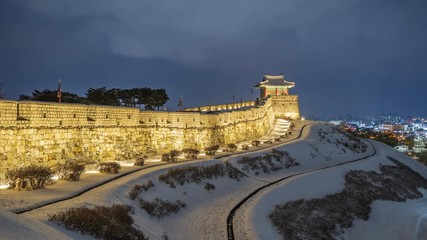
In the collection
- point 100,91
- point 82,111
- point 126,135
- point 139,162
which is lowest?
point 139,162

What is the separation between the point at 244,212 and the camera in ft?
61.6

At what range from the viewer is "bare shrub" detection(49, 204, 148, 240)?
458 inches

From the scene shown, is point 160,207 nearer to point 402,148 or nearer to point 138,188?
point 138,188

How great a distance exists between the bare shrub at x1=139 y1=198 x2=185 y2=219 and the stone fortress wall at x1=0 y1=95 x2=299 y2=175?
884 cm

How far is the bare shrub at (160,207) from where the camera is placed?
17.1 meters

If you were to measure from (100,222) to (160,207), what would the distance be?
577 centimetres

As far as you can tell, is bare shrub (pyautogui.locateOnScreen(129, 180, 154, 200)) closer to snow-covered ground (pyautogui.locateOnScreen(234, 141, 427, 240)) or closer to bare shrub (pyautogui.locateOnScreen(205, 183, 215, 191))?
bare shrub (pyautogui.locateOnScreen(205, 183, 215, 191))

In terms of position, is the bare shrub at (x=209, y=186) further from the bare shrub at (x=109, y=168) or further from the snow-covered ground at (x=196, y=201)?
the bare shrub at (x=109, y=168)

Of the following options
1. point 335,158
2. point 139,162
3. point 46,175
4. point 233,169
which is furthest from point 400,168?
point 46,175

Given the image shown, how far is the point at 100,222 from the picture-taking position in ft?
40.7

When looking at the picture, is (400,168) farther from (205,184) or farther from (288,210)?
(205,184)

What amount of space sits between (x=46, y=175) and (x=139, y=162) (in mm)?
8603

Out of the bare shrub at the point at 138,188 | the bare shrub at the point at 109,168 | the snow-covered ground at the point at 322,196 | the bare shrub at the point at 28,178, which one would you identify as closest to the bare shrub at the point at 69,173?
the bare shrub at the point at 28,178

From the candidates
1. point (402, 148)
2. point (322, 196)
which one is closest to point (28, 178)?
point (322, 196)
